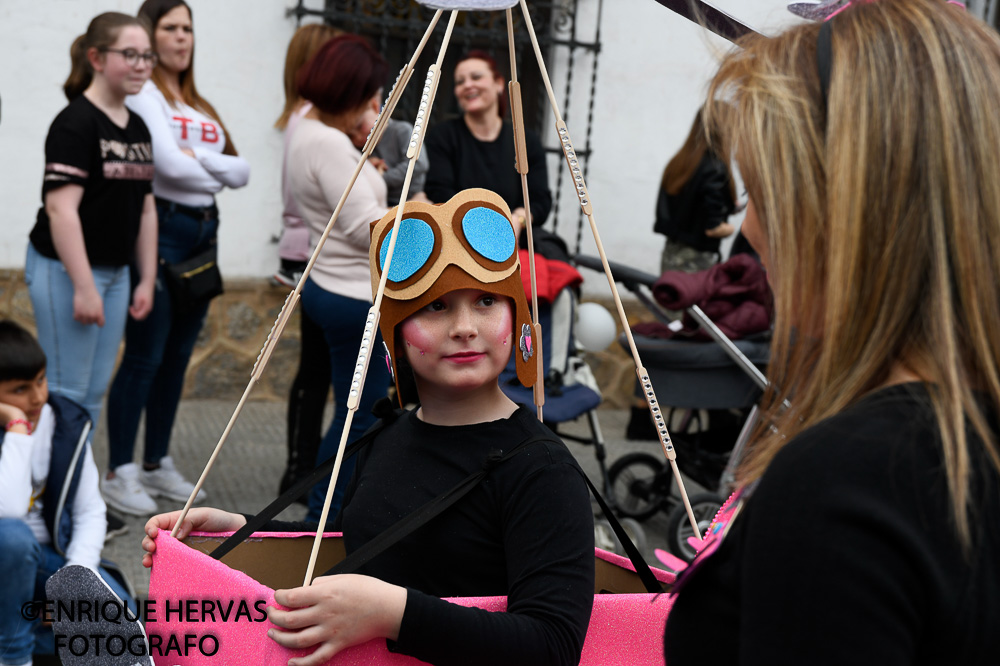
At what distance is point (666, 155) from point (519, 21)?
4.13 feet

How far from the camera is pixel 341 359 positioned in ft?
12.0

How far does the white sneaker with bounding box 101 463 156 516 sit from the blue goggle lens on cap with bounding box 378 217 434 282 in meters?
2.66

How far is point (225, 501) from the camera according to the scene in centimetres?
429

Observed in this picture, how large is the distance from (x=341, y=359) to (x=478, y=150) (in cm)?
131

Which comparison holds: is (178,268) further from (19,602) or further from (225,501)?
(19,602)

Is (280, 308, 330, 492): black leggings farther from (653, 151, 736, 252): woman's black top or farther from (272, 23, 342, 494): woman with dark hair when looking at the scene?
(653, 151, 736, 252): woman's black top

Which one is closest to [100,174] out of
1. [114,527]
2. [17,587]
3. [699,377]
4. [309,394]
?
[309,394]

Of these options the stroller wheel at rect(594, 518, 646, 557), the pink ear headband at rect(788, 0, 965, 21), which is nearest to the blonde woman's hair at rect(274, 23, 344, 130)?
the stroller wheel at rect(594, 518, 646, 557)

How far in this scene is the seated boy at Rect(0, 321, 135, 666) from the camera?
2.63 metres

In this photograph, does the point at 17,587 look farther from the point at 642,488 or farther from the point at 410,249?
the point at 642,488

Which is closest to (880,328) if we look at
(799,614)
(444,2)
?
(799,614)

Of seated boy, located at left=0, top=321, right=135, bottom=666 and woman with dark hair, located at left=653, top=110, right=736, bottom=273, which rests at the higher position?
woman with dark hair, located at left=653, top=110, right=736, bottom=273

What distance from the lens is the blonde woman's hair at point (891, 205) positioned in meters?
0.88

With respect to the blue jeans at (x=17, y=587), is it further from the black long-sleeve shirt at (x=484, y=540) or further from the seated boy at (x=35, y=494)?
the black long-sleeve shirt at (x=484, y=540)
